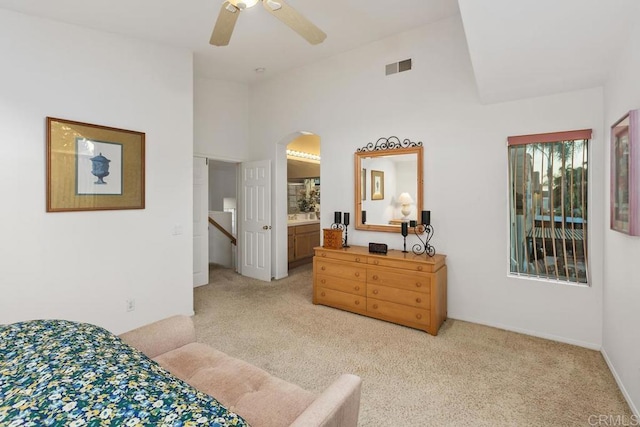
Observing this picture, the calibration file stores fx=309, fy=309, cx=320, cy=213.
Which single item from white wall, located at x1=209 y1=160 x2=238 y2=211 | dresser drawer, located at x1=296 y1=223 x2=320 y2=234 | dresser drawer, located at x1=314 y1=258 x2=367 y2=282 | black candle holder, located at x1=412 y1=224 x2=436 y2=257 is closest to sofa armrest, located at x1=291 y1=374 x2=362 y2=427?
dresser drawer, located at x1=314 y1=258 x2=367 y2=282

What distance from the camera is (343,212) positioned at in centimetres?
423

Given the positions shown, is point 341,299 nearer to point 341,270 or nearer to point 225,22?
point 341,270

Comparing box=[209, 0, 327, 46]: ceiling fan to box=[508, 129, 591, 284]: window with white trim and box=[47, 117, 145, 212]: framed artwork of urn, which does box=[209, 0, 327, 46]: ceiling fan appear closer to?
box=[47, 117, 145, 212]: framed artwork of urn

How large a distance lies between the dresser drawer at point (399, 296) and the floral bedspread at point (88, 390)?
251 centimetres

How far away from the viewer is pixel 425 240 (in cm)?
360

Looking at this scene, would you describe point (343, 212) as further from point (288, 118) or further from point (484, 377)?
point (484, 377)

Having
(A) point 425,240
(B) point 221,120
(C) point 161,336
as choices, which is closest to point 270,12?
(C) point 161,336

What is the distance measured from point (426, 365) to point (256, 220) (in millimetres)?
3479

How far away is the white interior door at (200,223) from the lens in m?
4.84

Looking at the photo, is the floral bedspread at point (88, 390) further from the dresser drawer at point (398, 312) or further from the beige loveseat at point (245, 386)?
the dresser drawer at point (398, 312)

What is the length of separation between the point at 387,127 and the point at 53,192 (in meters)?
3.51

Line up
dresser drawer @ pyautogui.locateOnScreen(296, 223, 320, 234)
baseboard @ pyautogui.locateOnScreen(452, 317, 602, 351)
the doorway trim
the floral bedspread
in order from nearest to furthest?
the floral bedspread → baseboard @ pyautogui.locateOnScreen(452, 317, 602, 351) → the doorway trim → dresser drawer @ pyautogui.locateOnScreen(296, 223, 320, 234)

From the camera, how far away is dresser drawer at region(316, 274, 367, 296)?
3567 mm

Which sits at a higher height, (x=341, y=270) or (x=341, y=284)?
(x=341, y=270)
